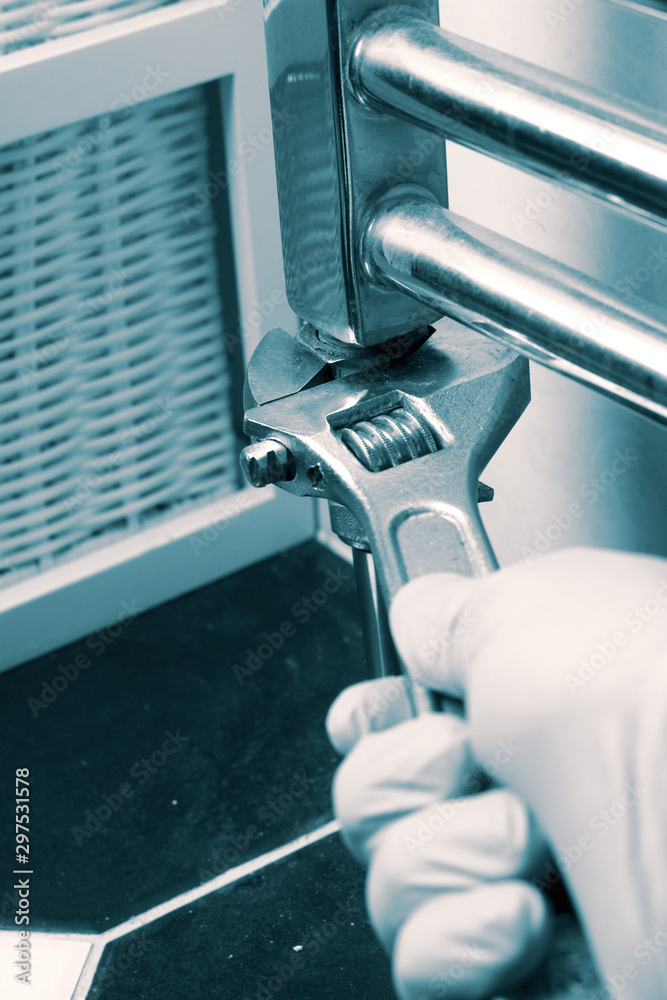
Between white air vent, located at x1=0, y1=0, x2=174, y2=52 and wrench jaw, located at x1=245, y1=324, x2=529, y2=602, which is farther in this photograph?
white air vent, located at x1=0, y1=0, x2=174, y2=52

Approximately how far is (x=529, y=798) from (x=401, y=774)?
36 millimetres

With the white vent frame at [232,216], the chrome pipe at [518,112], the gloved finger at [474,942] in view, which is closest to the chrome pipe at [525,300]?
the chrome pipe at [518,112]

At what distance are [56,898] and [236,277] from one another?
0.49 metres

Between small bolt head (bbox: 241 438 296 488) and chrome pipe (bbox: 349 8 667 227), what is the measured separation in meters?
0.13

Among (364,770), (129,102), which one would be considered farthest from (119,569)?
(364,770)

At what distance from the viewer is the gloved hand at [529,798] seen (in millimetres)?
290

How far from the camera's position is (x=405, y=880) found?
0.30 metres

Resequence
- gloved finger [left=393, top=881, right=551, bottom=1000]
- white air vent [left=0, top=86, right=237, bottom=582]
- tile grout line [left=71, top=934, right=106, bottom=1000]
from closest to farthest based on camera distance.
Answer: gloved finger [left=393, top=881, right=551, bottom=1000] < tile grout line [left=71, top=934, right=106, bottom=1000] < white air vent [left=0, top=86, right=237, bottom=582]

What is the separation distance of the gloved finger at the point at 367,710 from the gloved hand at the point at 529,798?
0.03 m

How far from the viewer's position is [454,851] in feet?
0.98

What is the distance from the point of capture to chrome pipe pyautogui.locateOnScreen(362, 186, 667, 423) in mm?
330

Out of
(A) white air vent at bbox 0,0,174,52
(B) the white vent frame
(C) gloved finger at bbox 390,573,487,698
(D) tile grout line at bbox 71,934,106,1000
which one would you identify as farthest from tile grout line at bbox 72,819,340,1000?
(A) white air vent at bbox 0,0,174,52

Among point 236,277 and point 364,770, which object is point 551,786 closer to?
point 364,770

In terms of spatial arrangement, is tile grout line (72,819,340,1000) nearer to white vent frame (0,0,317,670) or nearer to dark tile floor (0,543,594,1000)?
dark tile floor (0,543,594,1000)
